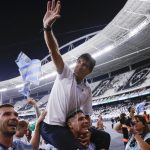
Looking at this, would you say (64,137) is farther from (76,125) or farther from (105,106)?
(105,106)

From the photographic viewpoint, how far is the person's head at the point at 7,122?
301 cm

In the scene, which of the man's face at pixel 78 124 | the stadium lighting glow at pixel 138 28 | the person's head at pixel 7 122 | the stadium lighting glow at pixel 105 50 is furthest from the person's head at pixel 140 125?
the stadium lighting glow at pixel 105 50

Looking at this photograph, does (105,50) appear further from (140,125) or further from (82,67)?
(82,67)

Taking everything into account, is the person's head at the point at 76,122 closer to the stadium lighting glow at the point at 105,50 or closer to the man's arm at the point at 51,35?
the man's arm at the point at 51,35

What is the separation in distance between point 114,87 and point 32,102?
28.8 meters

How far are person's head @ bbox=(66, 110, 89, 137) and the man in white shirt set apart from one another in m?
0.06

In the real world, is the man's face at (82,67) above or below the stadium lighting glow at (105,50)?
below

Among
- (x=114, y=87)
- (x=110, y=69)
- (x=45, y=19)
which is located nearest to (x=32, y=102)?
(x=45, y=19)

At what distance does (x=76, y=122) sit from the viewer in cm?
295

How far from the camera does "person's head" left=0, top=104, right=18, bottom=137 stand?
118 inches

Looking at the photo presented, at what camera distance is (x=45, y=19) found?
2.86 meters

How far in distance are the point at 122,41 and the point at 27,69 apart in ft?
72.9

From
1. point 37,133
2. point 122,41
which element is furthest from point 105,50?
point 37,133

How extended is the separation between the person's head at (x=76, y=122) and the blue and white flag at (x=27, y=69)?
7.51 ft
